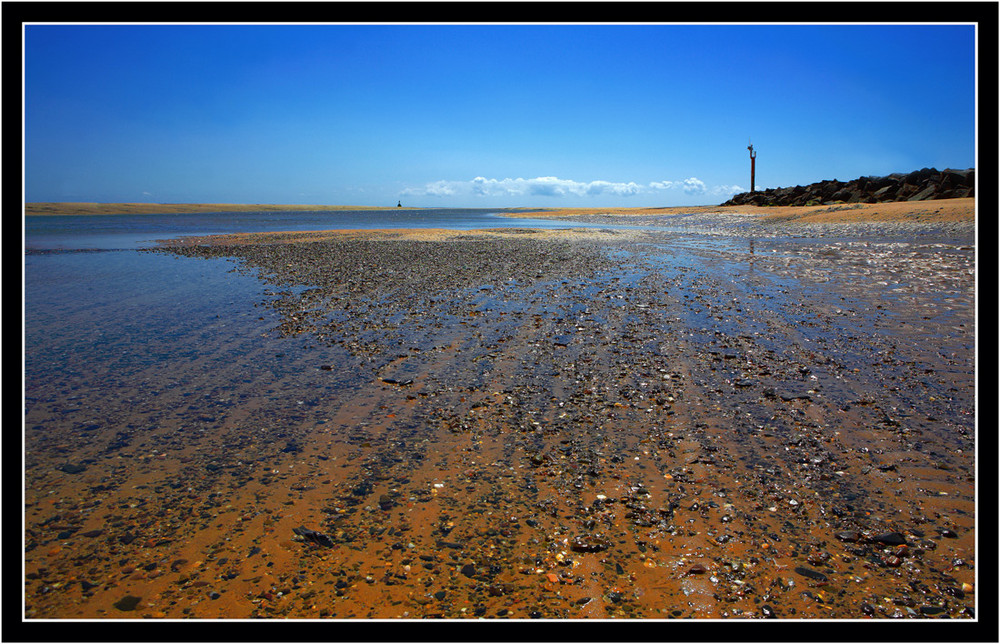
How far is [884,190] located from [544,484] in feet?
191

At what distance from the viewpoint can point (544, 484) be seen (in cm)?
432

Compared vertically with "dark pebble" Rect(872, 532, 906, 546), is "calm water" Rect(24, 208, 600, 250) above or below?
above

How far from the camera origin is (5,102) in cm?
295

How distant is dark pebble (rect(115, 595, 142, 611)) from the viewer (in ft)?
9.85

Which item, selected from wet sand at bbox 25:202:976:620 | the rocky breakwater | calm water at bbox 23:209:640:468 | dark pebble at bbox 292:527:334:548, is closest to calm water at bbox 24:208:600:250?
calm water at bbox 23:209:640:468

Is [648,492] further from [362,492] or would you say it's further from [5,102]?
[5,102]

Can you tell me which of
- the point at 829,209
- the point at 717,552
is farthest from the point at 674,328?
the point at 829,209

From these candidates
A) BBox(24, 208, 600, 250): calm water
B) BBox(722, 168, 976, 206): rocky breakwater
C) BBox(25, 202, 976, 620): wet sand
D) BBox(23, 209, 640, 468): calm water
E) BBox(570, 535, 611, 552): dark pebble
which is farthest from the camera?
BBox(722, 168, 976, 206): rocky breakwater

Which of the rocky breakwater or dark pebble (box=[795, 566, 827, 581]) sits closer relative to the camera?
dark pebble (box=[795, 566, 827, 581])

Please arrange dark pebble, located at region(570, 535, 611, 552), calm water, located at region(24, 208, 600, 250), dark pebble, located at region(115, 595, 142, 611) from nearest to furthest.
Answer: dark pebble, located at region(115, 595, 142, 611), dark pebble, located at region(570, 535, 611, 552), calm water, located at region(24, 208, 600, 250)

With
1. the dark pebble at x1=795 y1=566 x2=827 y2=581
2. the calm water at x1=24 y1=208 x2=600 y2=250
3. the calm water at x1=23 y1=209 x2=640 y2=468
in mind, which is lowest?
the dark pebble at x1=795 y1=566 x2=827 y2=581

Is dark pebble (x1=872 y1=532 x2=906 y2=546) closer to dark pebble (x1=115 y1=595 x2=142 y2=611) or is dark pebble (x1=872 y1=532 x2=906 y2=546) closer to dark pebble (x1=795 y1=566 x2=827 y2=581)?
dark pebble (x1=795 y1=566 x2=827 y2=581)

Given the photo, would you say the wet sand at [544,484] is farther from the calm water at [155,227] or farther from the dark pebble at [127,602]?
the calm water at [155,227]

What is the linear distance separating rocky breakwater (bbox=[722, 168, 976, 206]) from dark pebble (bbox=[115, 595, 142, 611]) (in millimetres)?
43860
